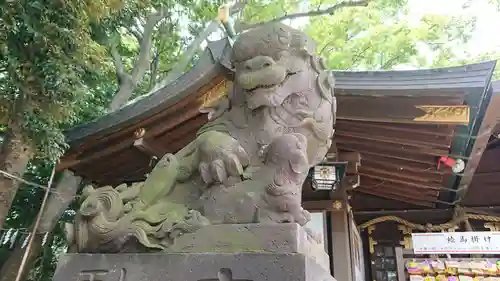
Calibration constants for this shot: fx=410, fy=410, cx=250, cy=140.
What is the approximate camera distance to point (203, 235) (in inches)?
86.6

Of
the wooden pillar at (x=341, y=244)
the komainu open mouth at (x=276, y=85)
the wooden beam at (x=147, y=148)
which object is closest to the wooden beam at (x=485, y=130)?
the wooden pillar at (x=341, y=244)

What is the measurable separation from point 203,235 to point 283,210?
45 centimetres

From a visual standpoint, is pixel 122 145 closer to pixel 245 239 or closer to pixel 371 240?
pixel 245 239

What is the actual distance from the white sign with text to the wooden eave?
0.69 m

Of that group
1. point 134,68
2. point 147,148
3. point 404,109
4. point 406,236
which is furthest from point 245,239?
point 134,68

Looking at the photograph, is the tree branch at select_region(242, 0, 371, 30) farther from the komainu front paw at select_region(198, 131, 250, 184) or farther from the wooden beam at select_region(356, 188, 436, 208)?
the komainu front paw at select_region(198, 131, 250, 184)

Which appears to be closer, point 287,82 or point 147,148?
point 287,82

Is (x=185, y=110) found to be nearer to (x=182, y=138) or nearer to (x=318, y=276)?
(x=182, y=138)

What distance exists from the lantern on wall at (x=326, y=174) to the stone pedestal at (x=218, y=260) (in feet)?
8.81

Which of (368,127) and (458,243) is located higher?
(368,127)

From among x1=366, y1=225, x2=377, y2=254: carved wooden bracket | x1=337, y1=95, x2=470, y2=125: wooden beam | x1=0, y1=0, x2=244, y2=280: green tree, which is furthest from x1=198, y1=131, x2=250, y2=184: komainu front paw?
x1=366, y1=225, x2=377, y2=254: carved wooden bracket

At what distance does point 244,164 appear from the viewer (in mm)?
2441

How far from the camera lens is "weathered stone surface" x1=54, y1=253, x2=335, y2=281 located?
1.99 metres

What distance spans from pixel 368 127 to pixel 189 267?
303 centimetres
